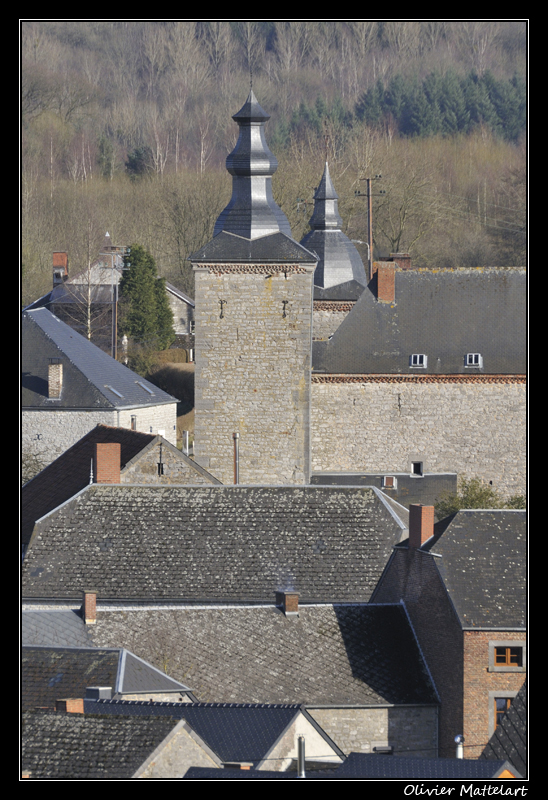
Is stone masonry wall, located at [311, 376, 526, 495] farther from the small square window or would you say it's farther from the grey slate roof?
the small square window

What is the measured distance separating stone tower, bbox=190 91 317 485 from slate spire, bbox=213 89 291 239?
0.80 meters

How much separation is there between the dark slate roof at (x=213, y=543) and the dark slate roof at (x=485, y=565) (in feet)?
8.91

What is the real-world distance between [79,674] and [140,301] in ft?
101

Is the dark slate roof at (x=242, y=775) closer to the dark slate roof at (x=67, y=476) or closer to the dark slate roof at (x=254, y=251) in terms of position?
the dark slate roof at (x=67, y=476)

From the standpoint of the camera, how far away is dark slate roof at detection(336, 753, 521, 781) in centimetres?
1559

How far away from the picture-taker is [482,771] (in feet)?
51.3

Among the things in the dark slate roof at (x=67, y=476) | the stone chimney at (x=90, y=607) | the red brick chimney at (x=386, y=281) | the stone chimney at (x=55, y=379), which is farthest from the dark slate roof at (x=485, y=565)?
the stone chimney at (x=55, y=379)

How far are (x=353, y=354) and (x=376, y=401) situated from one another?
138cm

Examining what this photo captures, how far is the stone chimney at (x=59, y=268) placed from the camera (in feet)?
171

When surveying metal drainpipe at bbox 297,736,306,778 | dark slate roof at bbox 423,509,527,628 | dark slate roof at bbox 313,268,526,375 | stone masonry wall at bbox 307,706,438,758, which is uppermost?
dark slate roof at bbox 313,268,526,375

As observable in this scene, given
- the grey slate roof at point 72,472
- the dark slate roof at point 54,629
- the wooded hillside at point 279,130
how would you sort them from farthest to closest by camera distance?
1. the wooded hillside at point 279,130
2. the grey slate roof at point 72,472
3. the dark slate roof at point 54,629

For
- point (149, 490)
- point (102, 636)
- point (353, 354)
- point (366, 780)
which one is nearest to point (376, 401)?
point (353, 354)

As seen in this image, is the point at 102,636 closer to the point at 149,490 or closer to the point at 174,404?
the point at 149,490

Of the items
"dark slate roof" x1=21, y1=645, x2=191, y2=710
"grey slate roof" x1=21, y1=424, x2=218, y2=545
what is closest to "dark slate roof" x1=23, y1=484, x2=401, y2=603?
"grey slate roof" x1=21, y1=424, x2=218, y2=545
